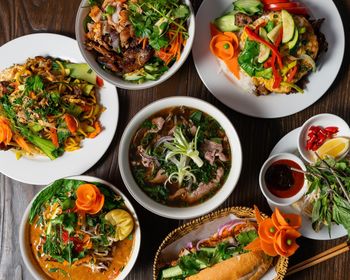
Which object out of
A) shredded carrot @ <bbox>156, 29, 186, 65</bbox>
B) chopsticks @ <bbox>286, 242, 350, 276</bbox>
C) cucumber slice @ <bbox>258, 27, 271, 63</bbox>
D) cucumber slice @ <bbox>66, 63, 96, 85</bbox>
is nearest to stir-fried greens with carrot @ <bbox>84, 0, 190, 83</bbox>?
shredded carrot @ <bbox>156, 29, 186, 65</bbox>

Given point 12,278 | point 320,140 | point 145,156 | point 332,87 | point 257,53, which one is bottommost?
point 12,278

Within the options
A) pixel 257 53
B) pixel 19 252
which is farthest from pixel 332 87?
pixel 19 252

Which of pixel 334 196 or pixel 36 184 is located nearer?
pixel 334 196

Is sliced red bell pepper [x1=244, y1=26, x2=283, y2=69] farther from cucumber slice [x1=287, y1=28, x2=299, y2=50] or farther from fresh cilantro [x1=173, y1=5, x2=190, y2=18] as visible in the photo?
fresh cilantro [x1=173, y1=5, x2=190, y2=18]

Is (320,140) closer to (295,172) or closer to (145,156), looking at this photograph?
(295,172)

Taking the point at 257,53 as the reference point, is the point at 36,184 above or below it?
below

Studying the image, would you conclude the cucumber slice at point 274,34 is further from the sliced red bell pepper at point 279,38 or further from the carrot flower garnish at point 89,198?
the carrot flower garnish at point 89,198

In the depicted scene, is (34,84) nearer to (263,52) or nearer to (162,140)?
(162,140)

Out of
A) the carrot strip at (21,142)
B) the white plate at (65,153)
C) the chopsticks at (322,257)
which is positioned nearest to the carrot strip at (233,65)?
the white plate at (65,153)
